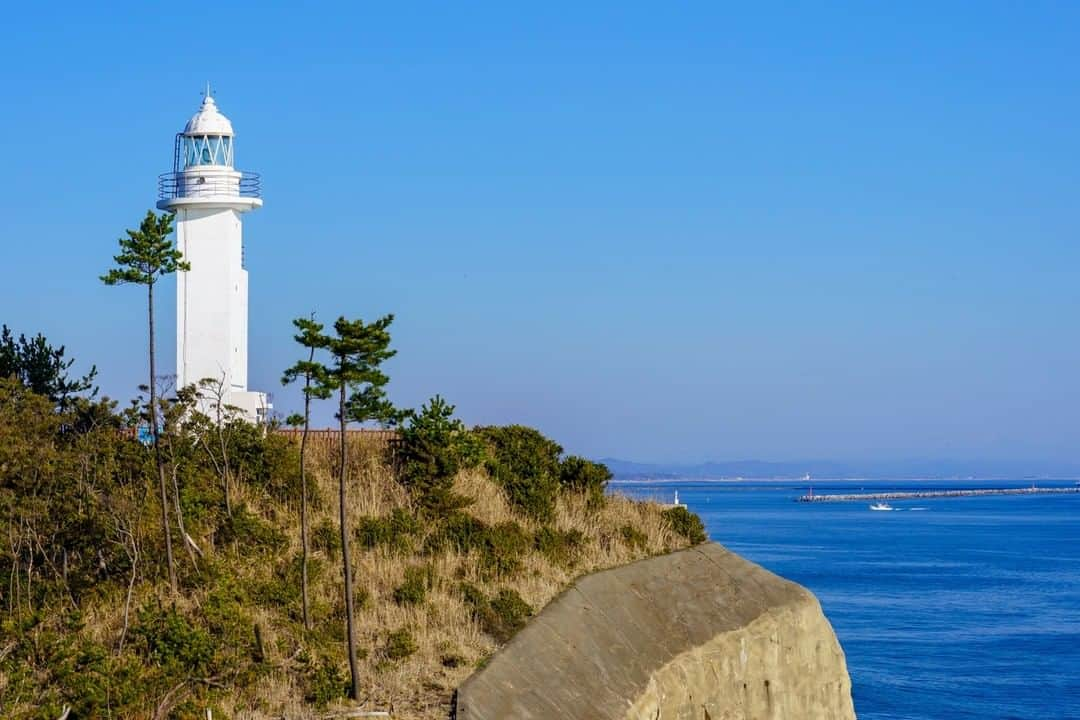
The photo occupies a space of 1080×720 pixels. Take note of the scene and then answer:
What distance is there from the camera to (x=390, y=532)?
23453 mm

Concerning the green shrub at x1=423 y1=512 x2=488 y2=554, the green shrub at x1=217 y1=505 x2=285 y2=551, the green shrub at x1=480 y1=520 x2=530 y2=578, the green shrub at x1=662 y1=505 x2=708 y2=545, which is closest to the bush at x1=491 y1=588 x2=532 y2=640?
the green shrub at x1=480 y1=520 x2=530 y2=578

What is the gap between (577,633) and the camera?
2098 centimetres

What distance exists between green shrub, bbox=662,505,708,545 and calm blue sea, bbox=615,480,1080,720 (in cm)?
205

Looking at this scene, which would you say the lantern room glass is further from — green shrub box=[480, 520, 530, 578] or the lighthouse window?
green shrub box=[480, 520, 530, 578]

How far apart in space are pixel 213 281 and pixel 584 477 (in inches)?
402

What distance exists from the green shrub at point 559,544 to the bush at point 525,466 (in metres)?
0.74

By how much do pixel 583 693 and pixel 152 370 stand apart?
7.44 meters

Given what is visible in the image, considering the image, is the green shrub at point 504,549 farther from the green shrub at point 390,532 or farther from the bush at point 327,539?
the bush at point 327,539

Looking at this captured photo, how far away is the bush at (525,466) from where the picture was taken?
2594 centimetres

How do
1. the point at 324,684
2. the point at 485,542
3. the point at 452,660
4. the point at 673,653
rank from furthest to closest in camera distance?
the point at 485,542
the point at 673,653
the point at 452,660
the point at 324,684

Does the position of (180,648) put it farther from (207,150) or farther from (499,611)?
(207,150)

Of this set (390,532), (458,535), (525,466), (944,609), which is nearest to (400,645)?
(390,532)

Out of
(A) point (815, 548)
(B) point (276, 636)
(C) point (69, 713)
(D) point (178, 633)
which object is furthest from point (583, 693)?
(A) point (815, 548)

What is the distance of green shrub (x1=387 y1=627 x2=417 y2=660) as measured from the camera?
19.5 metres
